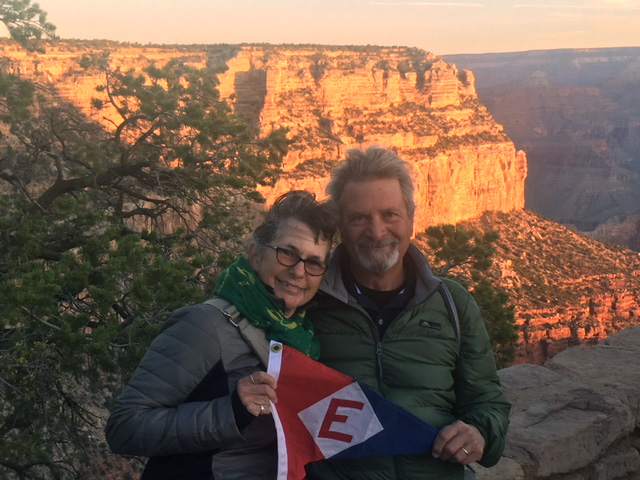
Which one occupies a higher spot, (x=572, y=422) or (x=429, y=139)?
(x=572, y=422)

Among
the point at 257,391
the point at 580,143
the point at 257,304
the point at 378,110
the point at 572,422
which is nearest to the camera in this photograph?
the point at 257,391

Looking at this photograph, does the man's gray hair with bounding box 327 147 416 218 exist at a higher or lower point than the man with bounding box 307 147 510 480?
higher

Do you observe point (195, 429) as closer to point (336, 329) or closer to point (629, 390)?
point (336, 329)

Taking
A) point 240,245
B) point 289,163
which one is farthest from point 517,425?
point 289,163

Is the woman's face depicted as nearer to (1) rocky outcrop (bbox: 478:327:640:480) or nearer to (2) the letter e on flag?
(2) the letter e on flag

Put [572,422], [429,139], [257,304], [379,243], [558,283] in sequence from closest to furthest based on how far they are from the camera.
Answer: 1. [257,304]
2. [379,243]
3. [572,422]
4. [558,283]
5. [429,139]

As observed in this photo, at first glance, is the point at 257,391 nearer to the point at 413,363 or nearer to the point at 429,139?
the point at 413,363

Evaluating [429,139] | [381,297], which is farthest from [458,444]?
[429,139]

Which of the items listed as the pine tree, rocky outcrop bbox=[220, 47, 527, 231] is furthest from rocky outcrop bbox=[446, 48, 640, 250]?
the pine tree
